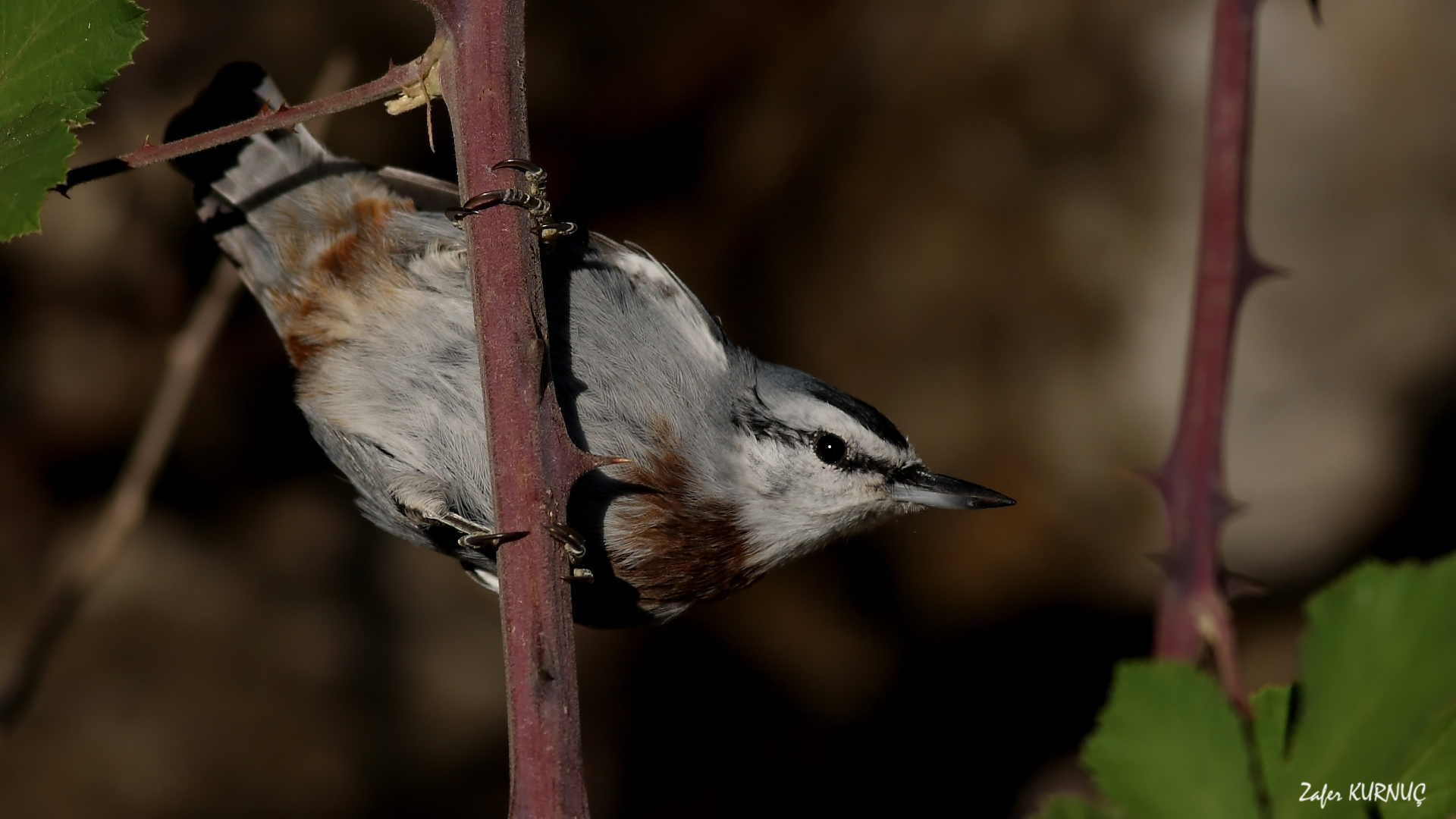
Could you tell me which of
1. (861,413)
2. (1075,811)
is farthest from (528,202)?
(861,413)

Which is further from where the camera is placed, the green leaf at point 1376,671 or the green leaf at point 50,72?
the green leaf at point 50,72

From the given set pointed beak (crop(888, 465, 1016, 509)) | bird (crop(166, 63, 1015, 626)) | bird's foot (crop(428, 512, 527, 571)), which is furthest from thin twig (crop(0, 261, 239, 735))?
pointed beak (crop(888, 465, 1016, 509))

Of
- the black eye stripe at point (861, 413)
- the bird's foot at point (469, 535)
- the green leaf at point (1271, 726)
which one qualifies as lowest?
the green leaf at point (1271, 726)

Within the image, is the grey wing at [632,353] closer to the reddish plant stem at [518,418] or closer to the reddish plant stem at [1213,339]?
the reddish plant stem at [518,418]

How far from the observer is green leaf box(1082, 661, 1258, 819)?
83cm

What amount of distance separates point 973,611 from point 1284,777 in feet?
10.5

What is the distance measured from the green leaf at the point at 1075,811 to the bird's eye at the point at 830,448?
1.47 meters

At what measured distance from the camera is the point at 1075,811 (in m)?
0.83

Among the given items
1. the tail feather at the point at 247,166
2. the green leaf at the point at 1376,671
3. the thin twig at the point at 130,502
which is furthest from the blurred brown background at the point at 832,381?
the green leaf at the point at 1376,671

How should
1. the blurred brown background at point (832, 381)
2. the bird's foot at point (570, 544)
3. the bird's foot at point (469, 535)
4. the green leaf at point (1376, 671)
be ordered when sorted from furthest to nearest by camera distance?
the blurred brown background at point (832, 381)
the bird's foot at point (469, 535)
the bird's foot at point (570, 544)
the green leaf at point (1376, 671)

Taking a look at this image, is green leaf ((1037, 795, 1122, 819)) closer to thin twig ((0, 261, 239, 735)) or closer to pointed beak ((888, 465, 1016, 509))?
pointed beak ((888, 465, 1016, 509))

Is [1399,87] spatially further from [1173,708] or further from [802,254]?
[1173,708]

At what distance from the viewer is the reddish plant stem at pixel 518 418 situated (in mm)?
1107

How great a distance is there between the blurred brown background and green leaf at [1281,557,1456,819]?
9.35 feet
